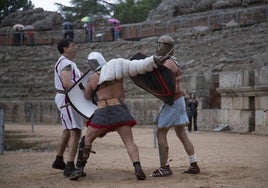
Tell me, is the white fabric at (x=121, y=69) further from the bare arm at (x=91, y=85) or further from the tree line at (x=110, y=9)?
the tree line at (x=110, y=9)

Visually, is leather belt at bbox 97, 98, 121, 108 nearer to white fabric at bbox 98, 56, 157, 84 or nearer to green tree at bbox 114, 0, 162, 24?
white fabric at bbox 98, 56, 157, 84

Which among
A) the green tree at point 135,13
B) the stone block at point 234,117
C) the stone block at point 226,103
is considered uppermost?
the green tree at point 135,13

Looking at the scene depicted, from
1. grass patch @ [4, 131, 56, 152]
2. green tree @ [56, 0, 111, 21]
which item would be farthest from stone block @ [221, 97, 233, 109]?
green tree @ [56, 0, 111, 21]

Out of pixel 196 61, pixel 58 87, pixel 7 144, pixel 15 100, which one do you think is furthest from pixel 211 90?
pixel 58 87

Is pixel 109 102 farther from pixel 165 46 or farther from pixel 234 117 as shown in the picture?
pixel 234 117

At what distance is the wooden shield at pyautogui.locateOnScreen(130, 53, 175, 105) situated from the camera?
694cm

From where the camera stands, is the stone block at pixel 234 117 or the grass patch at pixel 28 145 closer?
the grass patch at pixel 28 145

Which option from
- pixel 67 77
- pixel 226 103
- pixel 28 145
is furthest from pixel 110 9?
pixel 67 77

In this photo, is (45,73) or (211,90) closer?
(211,90)

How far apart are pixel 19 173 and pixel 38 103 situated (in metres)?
19.0

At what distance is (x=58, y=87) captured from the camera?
7672mm

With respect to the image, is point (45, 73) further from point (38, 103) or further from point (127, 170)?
point (127, 170)

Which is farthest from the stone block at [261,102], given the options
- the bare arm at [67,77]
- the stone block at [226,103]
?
the bare arm at [67,77]

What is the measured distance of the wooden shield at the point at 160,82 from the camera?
6.94 m
